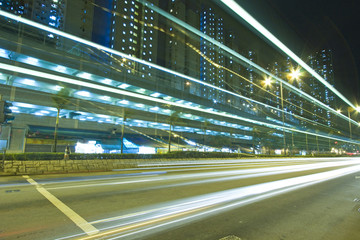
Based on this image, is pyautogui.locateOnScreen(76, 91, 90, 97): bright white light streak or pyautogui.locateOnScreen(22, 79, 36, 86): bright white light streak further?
pyautogui.locateOnScreen(76, 91, 90, 97): bright white light streak

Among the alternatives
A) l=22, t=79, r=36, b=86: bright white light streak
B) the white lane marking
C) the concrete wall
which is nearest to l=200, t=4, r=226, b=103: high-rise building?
l=22, t=79, r=36, b=86: bright white light streak

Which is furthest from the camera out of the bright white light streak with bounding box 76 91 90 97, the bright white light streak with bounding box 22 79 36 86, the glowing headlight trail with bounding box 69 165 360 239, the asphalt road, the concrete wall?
the bright white light streak with bounding box 76 91 90 97

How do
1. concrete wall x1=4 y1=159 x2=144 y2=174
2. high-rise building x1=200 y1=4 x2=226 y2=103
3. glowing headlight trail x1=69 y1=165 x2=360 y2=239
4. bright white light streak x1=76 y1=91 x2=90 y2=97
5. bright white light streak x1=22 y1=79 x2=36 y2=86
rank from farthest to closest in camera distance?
high-rise building x1=200 y1=4 x2=226 y2=103 < bright white light streak x1=76 y1=91 x2=90 y2=97 < bright white light streak x1=22 y1=79 x2=36 y2=86 < concrete wall x1=4 y1=159 x2=144 y2=174 < glowing headlight trail x1=69 y1=165 x2=360 y2=239

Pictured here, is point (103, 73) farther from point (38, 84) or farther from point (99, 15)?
point (99, 15)

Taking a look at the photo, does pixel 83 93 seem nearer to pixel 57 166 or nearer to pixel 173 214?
pixel 57 166

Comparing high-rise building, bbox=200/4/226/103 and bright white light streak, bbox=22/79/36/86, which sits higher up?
high-rise building, bbox=200/4/226/103

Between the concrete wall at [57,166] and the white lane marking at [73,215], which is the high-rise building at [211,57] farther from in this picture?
the white lane marking at [73,215]

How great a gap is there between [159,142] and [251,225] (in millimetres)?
29939

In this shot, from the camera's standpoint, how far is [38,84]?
80.5ft

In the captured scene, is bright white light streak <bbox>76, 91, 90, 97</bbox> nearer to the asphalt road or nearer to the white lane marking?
the asphalt road

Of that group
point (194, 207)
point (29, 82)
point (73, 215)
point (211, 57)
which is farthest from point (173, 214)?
point (211, 57)

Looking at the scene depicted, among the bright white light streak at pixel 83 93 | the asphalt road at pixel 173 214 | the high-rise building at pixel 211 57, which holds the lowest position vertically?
the asphalt road at pixel 173 214

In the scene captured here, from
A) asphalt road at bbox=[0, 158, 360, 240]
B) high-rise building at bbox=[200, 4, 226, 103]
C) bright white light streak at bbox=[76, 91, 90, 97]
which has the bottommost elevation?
asphalt road at bbox=[0, 158, 360, 240]

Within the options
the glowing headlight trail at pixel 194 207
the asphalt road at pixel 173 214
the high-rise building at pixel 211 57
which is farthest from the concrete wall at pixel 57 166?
the high-rise building at pixel 211 57
